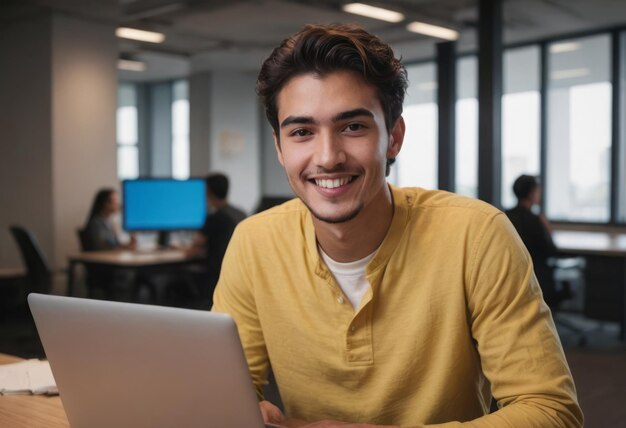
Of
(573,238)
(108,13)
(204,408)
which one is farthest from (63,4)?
(204,408)

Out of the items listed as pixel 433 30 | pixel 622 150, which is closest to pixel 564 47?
pixel 622 150

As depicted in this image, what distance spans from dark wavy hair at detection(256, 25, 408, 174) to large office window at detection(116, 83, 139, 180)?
11.6m

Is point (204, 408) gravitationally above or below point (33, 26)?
below

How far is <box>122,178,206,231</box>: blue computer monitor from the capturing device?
5.63 m

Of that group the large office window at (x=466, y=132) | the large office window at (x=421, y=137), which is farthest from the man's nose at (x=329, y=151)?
the large office window at (x=421, y=137)

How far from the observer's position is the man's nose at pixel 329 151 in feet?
4.04

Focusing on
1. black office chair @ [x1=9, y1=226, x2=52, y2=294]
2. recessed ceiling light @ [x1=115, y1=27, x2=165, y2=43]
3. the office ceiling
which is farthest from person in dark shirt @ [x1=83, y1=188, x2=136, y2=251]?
recessed ceiling light @ [x1=115, y1=27, x2=165, y2=43]

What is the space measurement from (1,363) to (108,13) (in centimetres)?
585

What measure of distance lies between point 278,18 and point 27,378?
21.9 ft

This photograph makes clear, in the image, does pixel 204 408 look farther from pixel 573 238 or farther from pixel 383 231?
pixel 573 238

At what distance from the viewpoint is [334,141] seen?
1.24 metres

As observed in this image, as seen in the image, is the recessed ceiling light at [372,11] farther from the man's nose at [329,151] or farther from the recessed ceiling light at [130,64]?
the man's nose at [329,151]

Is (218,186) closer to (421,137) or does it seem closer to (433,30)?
(433,30)

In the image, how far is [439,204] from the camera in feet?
4.41
